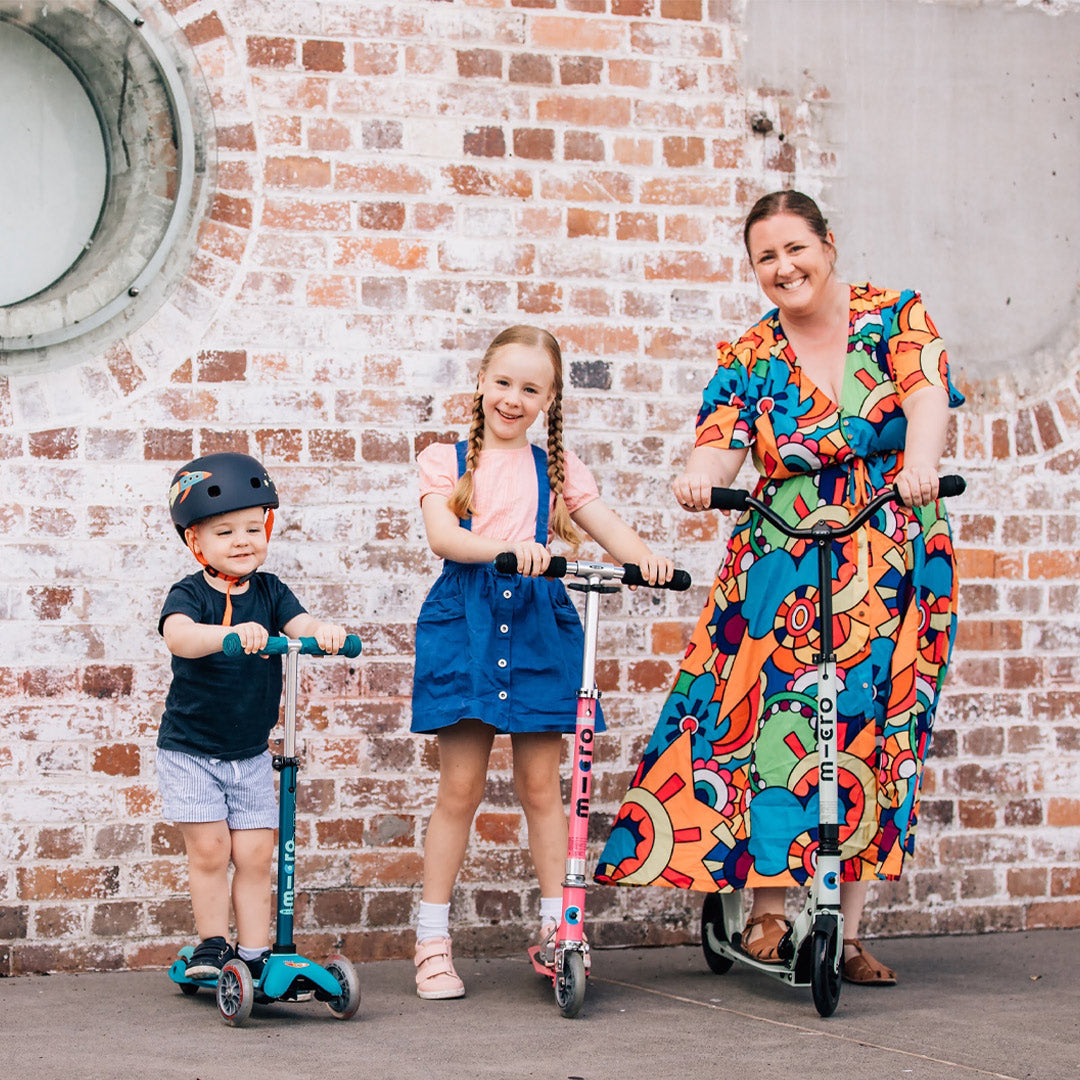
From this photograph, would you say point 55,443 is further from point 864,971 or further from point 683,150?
point 864,971

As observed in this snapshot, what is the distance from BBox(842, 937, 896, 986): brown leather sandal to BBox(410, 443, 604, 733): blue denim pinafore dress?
947mm

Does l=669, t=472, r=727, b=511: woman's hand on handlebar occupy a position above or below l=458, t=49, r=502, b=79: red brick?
below

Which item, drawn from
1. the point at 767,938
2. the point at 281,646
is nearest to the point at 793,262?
the point at 281,646

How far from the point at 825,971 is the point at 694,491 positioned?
114 cm

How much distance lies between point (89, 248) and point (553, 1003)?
2492 millimetres

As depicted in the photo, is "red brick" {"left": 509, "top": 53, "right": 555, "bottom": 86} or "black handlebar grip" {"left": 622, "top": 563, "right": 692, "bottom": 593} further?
"red brick" {"left": 509, "top": 53, "right": 555, "bottom": 86}

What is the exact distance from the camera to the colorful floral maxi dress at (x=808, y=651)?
372 cm

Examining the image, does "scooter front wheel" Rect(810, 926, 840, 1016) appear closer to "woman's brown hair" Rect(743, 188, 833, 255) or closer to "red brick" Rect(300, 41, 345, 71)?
"woman's brown hair" Rect(743, 188, 833, 255)

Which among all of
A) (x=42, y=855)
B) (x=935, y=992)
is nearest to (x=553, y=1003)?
(x=935, y=992)

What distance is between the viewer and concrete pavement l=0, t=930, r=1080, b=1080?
305 cm

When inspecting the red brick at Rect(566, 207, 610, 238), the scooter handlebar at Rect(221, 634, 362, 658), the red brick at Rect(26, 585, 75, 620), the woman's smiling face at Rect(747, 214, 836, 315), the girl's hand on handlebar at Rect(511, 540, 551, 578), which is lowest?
the scooter handlebar at Rect(221, 634, 362, 658)

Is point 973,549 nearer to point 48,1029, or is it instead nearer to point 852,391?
point 852,391

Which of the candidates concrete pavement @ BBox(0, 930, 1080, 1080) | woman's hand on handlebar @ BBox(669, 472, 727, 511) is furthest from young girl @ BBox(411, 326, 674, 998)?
concrete pavement @ BBox(0, 930, 1080, 1080)

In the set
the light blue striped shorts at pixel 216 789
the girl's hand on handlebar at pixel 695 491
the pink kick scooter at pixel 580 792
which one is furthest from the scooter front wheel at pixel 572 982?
the girl's hand on handlebar at pixel 695 491
